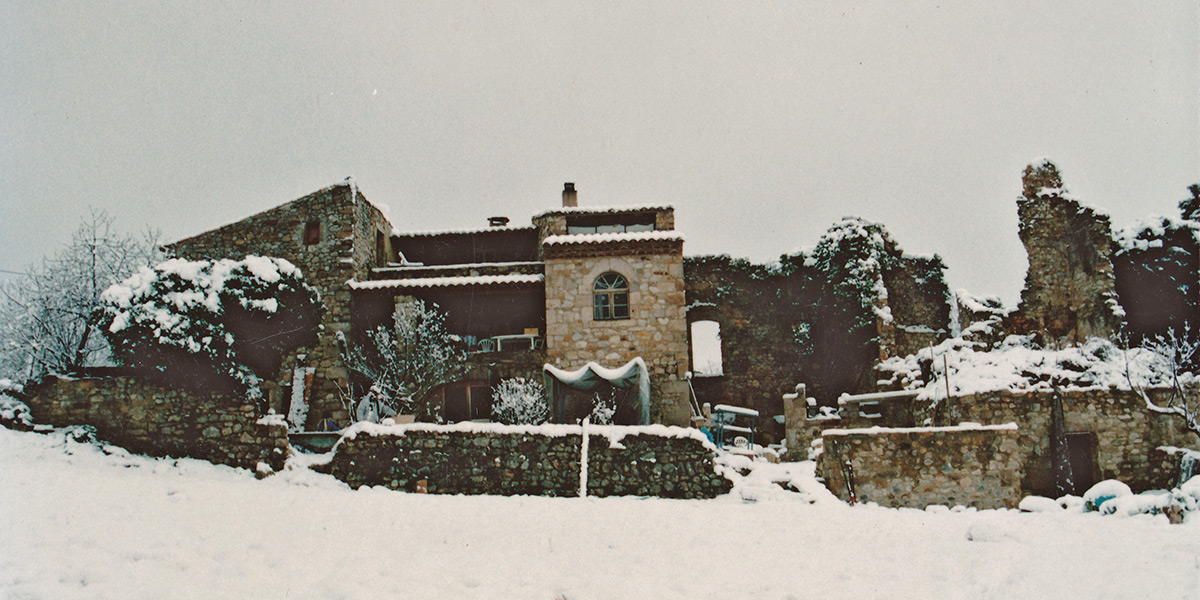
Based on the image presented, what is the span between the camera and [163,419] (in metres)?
12.3

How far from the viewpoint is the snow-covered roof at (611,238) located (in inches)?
749

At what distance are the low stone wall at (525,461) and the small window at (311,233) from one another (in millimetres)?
9455

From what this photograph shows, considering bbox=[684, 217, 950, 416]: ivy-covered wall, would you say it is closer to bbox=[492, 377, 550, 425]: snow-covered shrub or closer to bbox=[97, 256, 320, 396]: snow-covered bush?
bbox=[492, 377, 550, 425]: snow-covered shrub

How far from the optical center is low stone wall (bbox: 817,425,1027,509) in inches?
509

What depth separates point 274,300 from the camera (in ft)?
56.5

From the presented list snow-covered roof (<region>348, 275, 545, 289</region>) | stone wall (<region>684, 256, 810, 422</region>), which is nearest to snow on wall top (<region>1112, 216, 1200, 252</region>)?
stone wall (<region>684, 256, 810, 422</region>)

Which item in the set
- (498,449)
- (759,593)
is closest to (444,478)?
(498,449)

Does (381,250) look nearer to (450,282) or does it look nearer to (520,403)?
(450,282)

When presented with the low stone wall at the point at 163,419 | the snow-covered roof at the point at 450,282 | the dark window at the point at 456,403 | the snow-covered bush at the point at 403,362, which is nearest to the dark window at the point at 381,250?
the snow-covered roof at the point at 450,282

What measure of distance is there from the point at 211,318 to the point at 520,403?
7674 mm

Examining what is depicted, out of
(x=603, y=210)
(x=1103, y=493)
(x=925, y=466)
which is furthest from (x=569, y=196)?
(x=1103, y=493)

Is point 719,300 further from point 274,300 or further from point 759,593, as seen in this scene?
point 759,593

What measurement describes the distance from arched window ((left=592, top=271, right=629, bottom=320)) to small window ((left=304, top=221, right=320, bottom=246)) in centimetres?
841

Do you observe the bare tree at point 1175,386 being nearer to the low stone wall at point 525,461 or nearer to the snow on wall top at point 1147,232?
the snow on wall top at point 1147,232
